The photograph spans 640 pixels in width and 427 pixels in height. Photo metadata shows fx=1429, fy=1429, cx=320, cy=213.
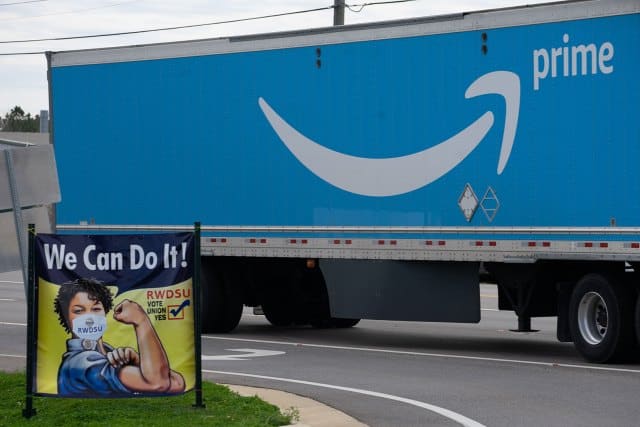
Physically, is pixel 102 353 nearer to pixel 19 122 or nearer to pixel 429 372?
pixel 429 372

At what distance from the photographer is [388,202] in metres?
18.9

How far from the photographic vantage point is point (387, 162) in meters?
18.8

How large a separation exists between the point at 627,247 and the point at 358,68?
16.0 feet

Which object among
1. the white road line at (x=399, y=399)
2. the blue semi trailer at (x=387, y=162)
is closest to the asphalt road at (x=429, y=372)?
the white road line at (x=399, y=399)

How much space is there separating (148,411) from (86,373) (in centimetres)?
70

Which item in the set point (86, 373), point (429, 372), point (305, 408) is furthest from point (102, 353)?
point (429, 372)

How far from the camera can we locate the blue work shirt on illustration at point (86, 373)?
11.7m

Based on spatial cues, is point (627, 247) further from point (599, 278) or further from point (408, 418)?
point (408, 418)

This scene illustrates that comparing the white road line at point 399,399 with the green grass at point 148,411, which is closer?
the green grass at point 148,411

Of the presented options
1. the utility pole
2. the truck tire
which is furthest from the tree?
the truck tire

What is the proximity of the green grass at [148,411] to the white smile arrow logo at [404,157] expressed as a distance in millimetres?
5806

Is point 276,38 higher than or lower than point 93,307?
higher

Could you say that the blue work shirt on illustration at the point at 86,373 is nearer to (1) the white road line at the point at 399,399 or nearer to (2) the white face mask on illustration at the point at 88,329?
(2) the white face mask on illustration at the point at 88,329

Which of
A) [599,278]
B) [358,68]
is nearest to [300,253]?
[358,68]
